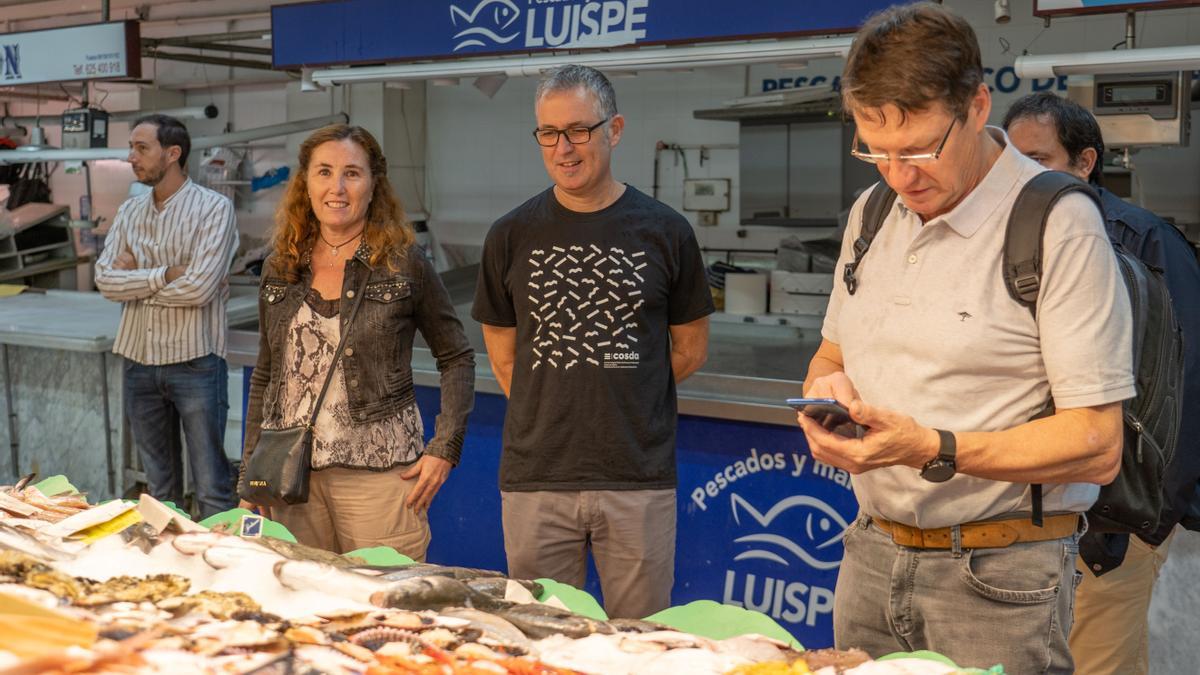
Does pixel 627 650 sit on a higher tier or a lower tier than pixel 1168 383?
lower

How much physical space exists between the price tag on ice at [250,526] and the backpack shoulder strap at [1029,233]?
4.79 ft

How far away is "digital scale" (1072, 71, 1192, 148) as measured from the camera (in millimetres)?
3857

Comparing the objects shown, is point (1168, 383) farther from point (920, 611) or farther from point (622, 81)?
point (622, 81)

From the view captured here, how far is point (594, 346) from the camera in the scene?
2.86 meters

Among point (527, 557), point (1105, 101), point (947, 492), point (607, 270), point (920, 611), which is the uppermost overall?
Result: point (1105, 101)

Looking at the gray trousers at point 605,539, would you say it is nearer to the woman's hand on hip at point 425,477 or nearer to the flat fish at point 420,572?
the woman's hand on hip at point 425,477

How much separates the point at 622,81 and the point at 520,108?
807 mm

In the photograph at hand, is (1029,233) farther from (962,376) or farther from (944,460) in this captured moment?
(944,460)

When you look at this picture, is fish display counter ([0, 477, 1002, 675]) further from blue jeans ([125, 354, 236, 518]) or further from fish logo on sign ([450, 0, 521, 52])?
fish logo on sign ([450, 0, 521, 52])

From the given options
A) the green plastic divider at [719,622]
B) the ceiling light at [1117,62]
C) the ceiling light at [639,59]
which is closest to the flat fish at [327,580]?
the green plastic divider at [719,622]

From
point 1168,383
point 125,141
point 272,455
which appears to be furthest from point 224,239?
point 125,141

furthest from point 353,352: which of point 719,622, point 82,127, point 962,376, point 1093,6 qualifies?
point 82,127

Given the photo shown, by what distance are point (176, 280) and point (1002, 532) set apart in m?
3.66

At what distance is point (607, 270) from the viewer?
2855 mm
